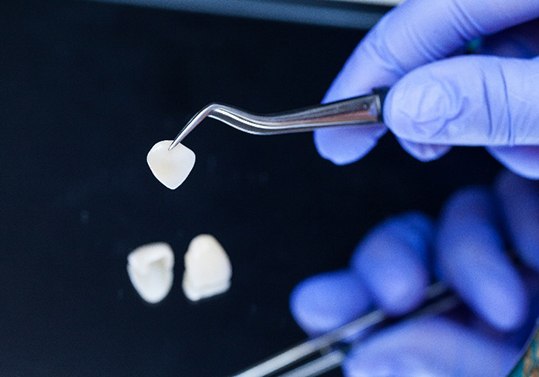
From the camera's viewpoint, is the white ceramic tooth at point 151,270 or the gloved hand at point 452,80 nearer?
the gloved hand at point 452,80

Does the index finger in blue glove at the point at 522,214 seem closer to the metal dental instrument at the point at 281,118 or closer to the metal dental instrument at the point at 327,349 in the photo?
the metal dental instrument at the point at 327,349

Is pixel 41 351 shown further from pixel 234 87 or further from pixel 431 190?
pixel 431 190

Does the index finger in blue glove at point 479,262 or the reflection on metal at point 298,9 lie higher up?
the reflection on metal at point 298,9

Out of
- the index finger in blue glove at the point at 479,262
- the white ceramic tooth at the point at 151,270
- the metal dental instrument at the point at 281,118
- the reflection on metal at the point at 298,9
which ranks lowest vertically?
the index finger in blue glove at the point at 479,262

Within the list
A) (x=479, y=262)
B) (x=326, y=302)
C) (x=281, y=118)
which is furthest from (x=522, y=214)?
(x=281, y=118)

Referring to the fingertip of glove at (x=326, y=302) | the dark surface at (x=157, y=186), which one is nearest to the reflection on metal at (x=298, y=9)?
the dark surface at (x=157, y=186)

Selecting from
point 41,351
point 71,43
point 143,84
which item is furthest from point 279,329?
point 71,43
